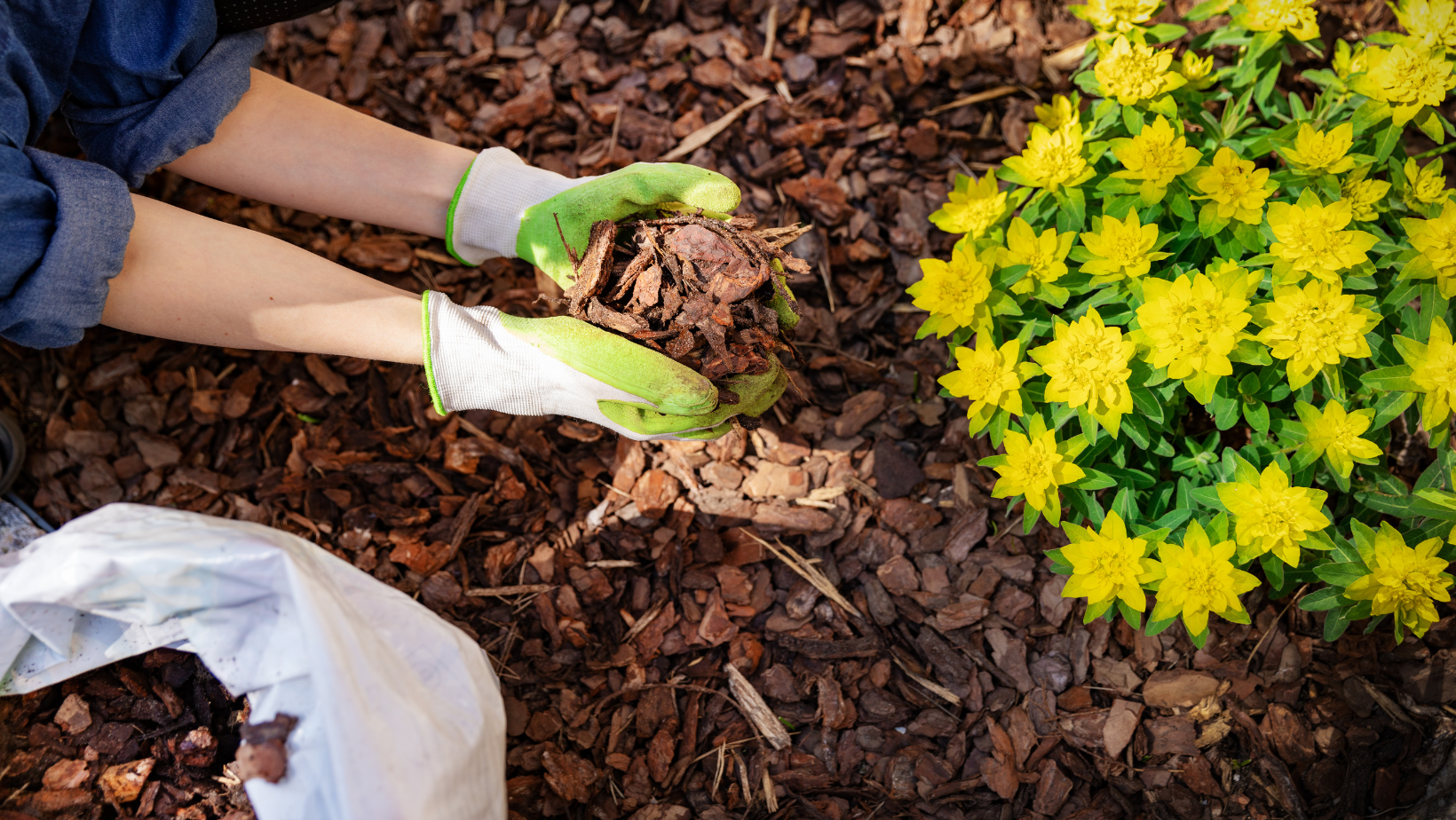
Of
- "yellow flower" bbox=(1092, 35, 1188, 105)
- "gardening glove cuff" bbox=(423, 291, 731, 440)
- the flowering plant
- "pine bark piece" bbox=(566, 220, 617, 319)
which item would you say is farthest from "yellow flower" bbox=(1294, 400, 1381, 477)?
"pine bark piece" bbox=(566, 220, 617, 319)

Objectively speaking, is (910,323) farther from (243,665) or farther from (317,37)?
(317,37)

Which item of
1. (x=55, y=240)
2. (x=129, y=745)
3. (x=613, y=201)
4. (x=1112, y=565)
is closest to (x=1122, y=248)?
(x=1112, y=565)

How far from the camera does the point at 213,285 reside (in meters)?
1.67

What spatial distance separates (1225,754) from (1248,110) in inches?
65.7

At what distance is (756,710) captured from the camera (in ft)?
6.47

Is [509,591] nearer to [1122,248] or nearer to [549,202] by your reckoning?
[549,202]

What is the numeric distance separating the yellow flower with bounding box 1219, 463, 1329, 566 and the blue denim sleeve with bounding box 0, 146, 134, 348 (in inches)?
88.5

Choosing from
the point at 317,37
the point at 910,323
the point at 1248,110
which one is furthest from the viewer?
the point at 317,37

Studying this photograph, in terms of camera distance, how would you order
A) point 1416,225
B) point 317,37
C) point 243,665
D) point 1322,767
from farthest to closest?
1. point 317,37
2. point 1322,767
3. point 1416,225
4. point 243,665

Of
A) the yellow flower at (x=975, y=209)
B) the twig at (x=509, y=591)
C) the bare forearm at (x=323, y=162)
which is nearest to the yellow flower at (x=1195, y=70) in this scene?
the yellow flower at (x=975, y=209)

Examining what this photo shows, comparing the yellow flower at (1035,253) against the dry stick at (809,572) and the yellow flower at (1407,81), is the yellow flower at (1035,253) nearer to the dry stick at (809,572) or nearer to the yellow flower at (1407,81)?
the yellow flower at (1407,81)

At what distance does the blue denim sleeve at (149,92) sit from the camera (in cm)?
167

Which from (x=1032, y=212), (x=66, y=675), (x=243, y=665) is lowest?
(x=66, y=675)

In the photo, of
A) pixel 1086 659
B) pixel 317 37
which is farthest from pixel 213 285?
pixel 1086 659
